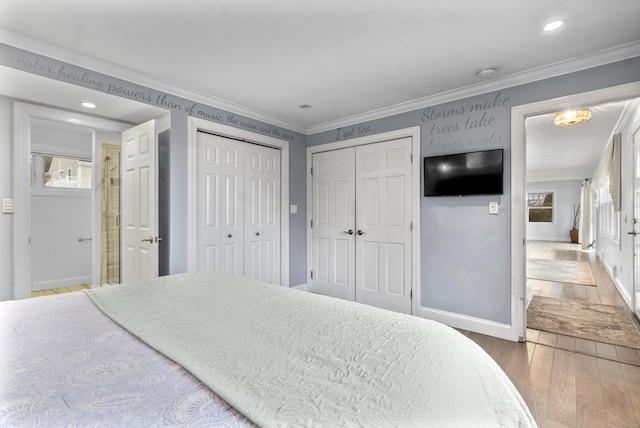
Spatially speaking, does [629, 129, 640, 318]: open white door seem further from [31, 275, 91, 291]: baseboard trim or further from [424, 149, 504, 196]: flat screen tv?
[31, 275, 91, 291]: baseboard trim

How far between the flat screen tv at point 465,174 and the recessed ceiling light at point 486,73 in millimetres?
634

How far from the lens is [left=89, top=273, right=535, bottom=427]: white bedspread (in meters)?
0.63

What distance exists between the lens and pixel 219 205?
3383 mm

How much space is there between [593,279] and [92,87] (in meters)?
6.98

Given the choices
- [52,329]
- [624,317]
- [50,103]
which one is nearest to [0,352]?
[52,329]

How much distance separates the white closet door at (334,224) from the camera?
389 centimetres

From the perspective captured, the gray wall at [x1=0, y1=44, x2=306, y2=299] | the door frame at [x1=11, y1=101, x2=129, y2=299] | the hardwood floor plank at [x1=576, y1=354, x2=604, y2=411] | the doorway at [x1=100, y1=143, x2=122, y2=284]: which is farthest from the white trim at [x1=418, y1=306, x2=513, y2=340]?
the doorway at [x1=100, y1=143, x2=122, y2=284]

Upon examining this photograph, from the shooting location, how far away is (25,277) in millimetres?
2607

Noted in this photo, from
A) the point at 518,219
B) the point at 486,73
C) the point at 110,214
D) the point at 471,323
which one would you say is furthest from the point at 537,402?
the point at 110,214

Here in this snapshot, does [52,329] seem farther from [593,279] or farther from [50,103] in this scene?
[593,279]

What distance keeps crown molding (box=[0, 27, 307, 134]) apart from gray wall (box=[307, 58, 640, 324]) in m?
1.87

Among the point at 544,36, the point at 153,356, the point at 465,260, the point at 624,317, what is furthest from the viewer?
the point at 624,317

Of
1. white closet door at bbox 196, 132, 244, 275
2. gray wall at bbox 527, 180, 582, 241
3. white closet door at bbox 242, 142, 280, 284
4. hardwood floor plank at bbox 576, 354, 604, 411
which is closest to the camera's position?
hardwood floor plank at bbox 576, 354, 604, 411

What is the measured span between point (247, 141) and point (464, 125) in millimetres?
2319
